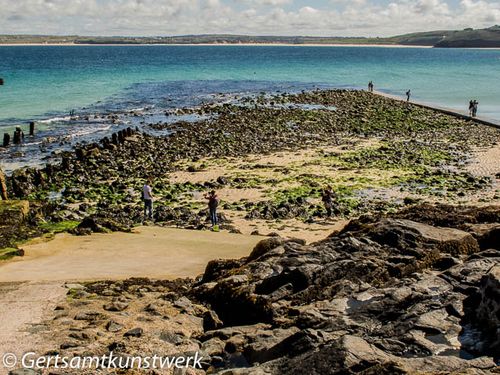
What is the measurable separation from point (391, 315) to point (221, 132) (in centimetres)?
4086

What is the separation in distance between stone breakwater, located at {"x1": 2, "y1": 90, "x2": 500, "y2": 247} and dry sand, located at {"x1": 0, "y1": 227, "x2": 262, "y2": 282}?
1796 millimetres

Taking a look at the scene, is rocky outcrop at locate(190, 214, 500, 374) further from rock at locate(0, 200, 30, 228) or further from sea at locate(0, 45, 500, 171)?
sea at locate(0, 45, 500, 171)

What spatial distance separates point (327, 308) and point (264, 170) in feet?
83.4

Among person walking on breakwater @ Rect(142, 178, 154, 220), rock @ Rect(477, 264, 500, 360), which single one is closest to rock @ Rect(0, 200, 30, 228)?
person walking on breakwater @ Rect(142, 178, 154, 220)

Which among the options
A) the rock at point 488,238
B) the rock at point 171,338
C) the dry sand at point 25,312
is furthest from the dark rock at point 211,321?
the rock at point 488,238

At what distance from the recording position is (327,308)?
40.8 ft

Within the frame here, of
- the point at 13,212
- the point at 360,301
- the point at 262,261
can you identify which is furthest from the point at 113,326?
the point at 13,212

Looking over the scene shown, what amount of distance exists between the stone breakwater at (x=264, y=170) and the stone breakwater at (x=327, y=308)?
9.07 m

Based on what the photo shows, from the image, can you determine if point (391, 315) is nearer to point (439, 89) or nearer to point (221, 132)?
point (221, 132)

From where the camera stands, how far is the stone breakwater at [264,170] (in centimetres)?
2828

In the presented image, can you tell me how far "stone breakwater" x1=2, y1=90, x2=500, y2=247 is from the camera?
2828cm

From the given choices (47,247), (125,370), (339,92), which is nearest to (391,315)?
(125,370)

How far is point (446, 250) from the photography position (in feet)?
49.5

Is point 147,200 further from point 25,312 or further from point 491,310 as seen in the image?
point 491,310
